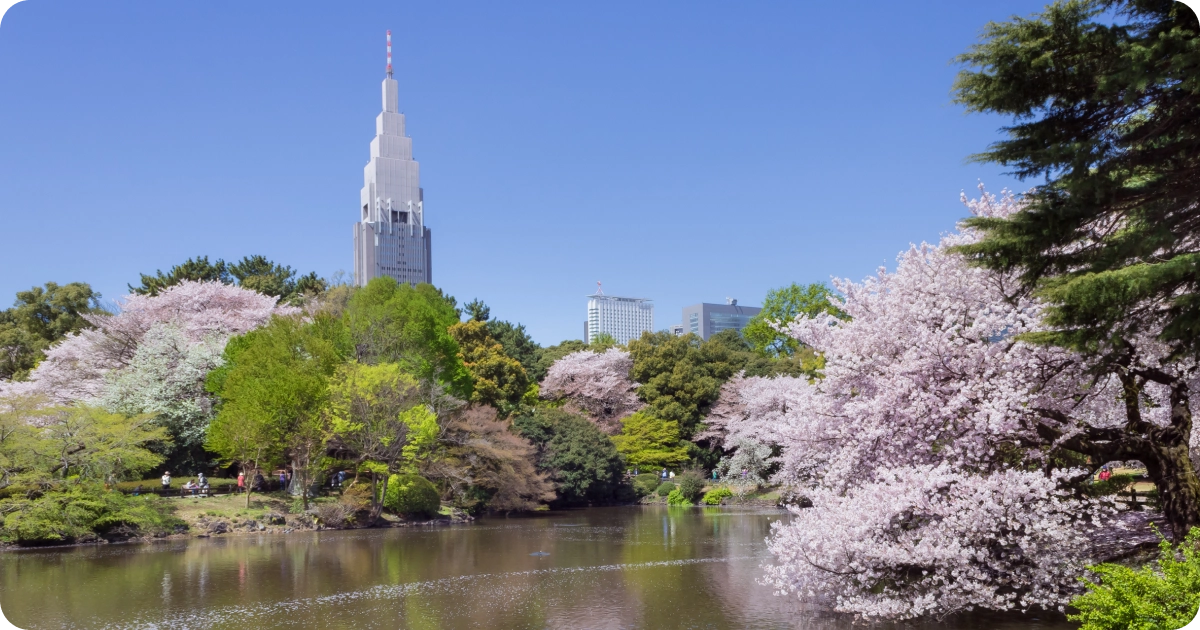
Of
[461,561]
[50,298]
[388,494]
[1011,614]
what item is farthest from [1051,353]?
[50,298]

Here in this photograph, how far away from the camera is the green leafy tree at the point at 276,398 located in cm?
2538

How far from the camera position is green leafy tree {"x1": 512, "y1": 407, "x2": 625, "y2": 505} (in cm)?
3356

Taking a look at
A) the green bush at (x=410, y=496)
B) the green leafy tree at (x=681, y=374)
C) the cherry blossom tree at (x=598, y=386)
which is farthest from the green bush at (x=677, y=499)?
the green bush at (x=410, y=496)

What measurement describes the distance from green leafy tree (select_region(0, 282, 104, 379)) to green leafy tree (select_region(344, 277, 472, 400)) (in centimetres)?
1655

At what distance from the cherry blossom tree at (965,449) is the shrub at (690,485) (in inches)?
975

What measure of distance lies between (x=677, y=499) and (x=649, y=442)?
3365mm

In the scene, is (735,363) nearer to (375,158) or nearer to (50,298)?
(50,298)

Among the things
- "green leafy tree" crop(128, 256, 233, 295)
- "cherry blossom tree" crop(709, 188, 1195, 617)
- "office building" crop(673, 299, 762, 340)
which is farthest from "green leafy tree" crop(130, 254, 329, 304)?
"office building" crop(673, 299, 762, 340)

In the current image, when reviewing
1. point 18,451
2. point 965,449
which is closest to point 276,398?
point 18,451

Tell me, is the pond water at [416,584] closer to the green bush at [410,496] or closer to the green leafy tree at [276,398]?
the green leafy tree at [276,398]

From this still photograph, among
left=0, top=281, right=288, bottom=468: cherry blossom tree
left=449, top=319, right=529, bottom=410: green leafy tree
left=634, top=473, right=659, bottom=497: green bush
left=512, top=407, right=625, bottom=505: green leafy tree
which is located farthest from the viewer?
left=634, top=473, right=659, bottom=497: green bush

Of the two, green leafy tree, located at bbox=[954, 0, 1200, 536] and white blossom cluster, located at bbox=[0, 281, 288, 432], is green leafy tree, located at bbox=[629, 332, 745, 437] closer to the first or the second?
white blossom cluster, located at bbox=[0, 281, 288, 432]

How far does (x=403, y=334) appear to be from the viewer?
98.7 ft

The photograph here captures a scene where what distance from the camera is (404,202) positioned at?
104812 millimetres
